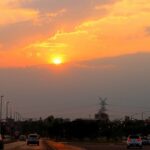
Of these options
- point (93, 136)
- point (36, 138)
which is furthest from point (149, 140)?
point (93, 136)

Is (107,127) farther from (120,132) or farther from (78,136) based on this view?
(78,136)

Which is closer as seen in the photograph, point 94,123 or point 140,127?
point 94,123

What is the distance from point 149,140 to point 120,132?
7714 cm

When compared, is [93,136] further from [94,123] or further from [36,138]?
[36,138]

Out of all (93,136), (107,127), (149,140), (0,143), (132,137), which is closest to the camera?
(0,143)

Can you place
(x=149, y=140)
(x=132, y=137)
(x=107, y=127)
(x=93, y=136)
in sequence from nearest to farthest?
1. (x=132, y=137)
2. (x=149, y=140)
3. (x=93, y=136)
4. (x=107, y=127)

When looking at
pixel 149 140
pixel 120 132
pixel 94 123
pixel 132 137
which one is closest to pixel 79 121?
pixel 94 123

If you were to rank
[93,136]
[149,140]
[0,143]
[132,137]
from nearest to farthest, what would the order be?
[0,143] → [132,137] → [149,140] → [93,136]

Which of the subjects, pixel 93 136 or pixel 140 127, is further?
pixel 140 127

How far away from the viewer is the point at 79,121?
18088 centimetres

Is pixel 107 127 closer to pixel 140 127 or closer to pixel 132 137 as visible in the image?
pixel 140 127

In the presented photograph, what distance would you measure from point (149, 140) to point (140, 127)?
77.2 meters

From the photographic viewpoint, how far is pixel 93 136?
17800 cm

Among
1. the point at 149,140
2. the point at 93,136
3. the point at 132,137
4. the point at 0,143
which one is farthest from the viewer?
the point at 93,136
